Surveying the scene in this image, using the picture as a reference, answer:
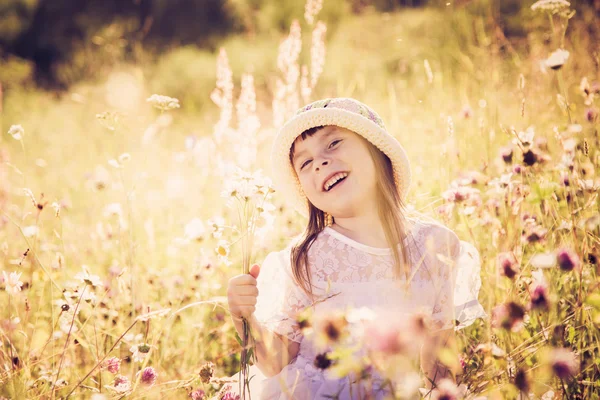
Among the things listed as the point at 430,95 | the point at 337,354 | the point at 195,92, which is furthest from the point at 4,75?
the point at 337,354

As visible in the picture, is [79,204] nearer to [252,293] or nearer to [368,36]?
[252,293]

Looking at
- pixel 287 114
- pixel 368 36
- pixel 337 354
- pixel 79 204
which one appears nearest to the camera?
pixel 337 354

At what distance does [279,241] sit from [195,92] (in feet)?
24.1

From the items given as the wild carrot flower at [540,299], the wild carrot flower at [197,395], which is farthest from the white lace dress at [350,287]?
the wild carrot flower at [540,299]

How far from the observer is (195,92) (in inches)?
364

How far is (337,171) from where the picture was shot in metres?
1.59

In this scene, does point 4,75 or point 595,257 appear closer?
point 595,257

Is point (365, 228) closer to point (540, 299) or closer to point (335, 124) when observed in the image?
point (335, 124)

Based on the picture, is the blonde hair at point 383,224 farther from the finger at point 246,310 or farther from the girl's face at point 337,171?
the finger at point 246,310

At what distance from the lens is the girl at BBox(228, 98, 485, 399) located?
1.54 meters

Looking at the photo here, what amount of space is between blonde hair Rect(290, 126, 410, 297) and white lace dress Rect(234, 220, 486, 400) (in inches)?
0.9

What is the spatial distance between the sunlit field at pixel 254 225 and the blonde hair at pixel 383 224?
18 centimetres

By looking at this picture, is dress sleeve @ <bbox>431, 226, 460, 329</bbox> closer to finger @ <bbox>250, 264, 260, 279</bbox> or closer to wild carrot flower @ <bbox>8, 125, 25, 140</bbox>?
finger @ <bbox>250, 264, 260, 279</bbox>

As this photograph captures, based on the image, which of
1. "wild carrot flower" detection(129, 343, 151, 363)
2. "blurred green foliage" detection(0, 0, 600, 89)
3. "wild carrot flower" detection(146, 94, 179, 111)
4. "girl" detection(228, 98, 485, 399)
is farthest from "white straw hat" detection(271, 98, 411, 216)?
"blurred green foliage" detection(0, 0, 600, 89)
